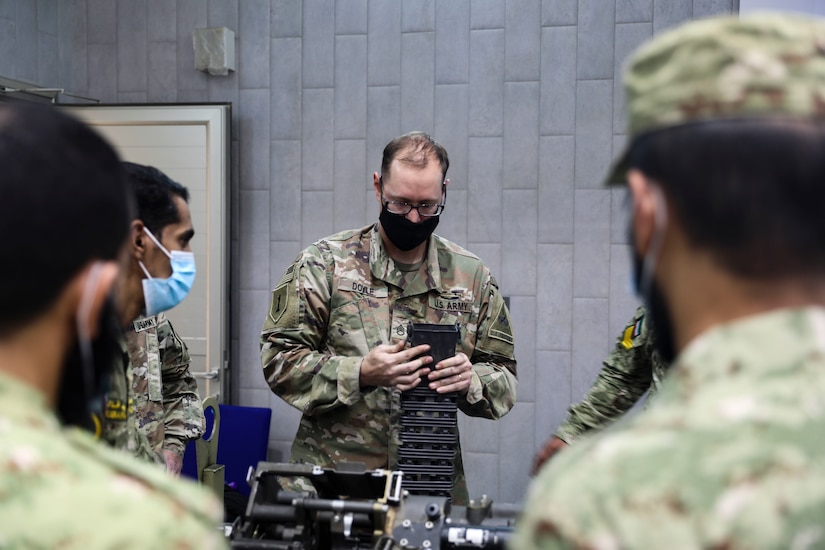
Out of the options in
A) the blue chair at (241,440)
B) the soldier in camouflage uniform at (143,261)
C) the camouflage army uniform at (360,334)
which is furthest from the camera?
the blue chair at (241,440)

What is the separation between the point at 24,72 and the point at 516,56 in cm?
256

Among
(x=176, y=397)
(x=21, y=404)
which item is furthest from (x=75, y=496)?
(x=176, y=397)

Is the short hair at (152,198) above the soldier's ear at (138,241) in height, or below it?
above

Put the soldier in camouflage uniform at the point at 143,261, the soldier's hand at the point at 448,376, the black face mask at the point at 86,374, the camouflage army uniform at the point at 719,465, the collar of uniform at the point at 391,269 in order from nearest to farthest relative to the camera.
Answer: the camouflage army uniform at the point at 719,465 → the black face mask at the point at 86,374 → the soldier in camouflage uniform at the point at 143,261 → the soldier's hand at the point at 448,376 → the collar of uniform at the point at 391,269

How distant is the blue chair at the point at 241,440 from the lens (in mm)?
3971

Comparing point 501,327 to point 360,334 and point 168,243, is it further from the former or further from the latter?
point 168,243

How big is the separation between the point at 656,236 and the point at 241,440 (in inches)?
138

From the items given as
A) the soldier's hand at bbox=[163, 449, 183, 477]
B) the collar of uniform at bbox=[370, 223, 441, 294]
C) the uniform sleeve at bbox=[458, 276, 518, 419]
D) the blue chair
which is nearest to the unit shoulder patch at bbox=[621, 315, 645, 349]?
the uniform sleeve at bbox=[458, 276, 518, 419]

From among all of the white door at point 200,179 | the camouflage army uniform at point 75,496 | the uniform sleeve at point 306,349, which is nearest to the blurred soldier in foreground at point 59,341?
the camouflage army uniform at point 75,496

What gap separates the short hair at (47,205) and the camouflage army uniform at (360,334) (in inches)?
59.6

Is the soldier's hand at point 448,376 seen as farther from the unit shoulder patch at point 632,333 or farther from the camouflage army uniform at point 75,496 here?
the camouflage army uniform at point 75,496

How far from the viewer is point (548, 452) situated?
2.33 metres

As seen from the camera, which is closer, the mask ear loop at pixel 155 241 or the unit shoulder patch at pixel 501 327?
the mask ear loop at pixel 155 241

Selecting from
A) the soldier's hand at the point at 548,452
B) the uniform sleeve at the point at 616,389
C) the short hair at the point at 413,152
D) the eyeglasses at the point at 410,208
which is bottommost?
the soldier's hand at the point at 548,452
